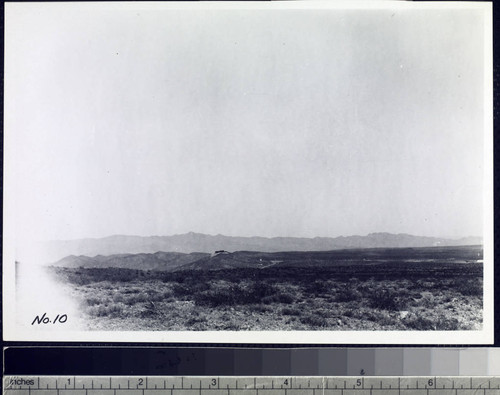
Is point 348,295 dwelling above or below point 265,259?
below

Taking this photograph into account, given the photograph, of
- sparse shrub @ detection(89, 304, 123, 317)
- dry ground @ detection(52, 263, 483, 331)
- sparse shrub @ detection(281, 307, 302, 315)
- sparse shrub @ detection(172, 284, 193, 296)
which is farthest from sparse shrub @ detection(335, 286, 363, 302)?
sparse shrub @ detection(89, 304, 123, 317)

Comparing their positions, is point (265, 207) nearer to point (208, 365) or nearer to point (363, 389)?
point (208, 365)

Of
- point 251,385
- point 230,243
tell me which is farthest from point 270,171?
point 251,385

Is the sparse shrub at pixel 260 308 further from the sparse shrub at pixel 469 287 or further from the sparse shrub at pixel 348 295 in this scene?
the sparse shrub at pixel 469 287

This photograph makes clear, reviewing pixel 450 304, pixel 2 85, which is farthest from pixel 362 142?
pixel 2 85

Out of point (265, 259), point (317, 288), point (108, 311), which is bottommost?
point (108, 311)

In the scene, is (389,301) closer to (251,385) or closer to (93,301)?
(251,385)

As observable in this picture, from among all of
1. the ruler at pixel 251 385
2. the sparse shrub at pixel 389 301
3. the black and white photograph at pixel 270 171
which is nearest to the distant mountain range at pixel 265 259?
the black and white photograph at pixel 270 171
